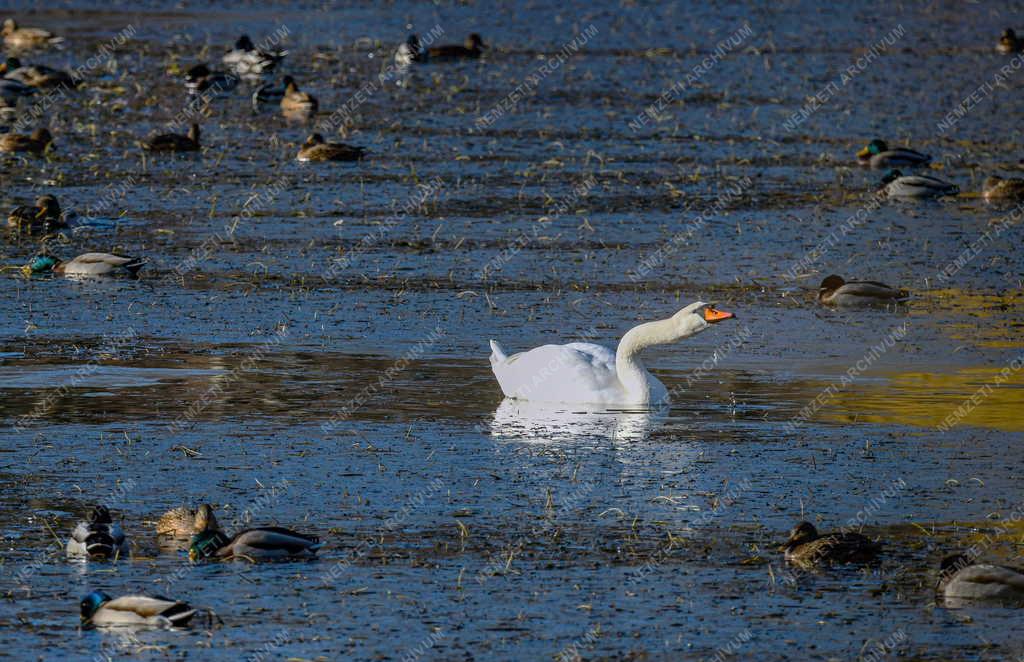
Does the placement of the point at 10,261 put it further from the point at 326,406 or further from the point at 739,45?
the point at 739,45

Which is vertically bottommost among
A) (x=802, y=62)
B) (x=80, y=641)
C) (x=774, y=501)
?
(x=80, y=641)

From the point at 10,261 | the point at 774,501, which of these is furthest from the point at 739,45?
the point at 774,501

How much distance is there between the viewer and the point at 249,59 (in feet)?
116

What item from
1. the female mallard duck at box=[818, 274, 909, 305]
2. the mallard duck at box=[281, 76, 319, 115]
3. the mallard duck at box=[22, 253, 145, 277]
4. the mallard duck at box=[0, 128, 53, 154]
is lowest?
the female mallard duck at box=[818, 274, 909, 305]

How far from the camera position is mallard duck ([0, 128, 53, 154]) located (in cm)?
2588

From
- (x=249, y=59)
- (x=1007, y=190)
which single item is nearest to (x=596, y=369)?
(x=1007, y=190)

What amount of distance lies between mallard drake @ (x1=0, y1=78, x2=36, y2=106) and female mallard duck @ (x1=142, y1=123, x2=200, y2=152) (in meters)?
6.89

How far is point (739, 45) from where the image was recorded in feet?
127

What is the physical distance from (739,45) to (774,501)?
28842mm

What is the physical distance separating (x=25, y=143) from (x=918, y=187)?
12.3m

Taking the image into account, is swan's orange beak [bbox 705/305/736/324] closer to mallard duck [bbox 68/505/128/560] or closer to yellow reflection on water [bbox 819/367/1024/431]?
yellow reflection on water [bbox 819/367/1024/431]

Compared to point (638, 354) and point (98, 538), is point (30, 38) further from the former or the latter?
point (98, 538)

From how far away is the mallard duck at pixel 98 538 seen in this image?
9.64 meters

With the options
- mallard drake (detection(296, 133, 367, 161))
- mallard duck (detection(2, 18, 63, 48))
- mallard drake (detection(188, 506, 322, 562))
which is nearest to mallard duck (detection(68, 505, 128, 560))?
mallard drake (detection(188, 506, 322, 562))
